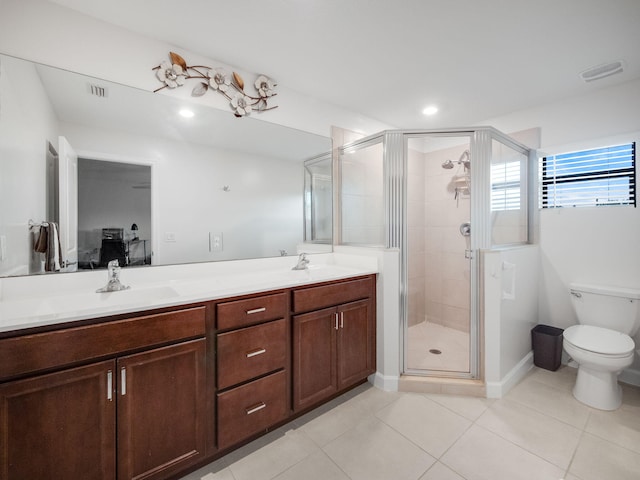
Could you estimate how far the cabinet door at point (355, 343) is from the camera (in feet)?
6.30

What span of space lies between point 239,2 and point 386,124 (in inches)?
78.4

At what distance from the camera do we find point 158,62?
5.62 feet

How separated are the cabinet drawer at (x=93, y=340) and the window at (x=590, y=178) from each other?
3.06m

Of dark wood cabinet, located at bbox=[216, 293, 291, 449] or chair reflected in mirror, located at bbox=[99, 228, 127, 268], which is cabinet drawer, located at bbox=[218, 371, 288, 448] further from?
chair reflected in mirror, located at bbox=[99, 228, 127, 268]

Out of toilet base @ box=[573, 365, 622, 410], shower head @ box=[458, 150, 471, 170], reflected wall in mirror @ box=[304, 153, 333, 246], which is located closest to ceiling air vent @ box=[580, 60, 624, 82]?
shower head @ box=[458, 150, 471, 170]

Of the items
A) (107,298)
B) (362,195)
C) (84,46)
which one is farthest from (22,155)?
(362,195)

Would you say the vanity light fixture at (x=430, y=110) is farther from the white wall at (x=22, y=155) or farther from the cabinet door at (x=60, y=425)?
the cabinet door at (x=60, y=425)

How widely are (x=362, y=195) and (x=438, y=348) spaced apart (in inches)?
61.8

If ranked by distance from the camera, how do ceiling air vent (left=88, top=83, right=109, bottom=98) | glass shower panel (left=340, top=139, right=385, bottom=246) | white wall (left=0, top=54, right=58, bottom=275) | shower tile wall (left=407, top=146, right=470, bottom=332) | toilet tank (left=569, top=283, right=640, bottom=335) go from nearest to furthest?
1. white wall (left=0, top=54, right=58, bottom=275)
2. ceiling air vent (left=88, top=83, right=109, bottom=98)
3. toilet tank (left=569, top=283, right=640, bottom=335)
4. glass shower panel (left=340, top=139, right=385, bottom=246)
5. shower tile wall (left=407, top=146, right=470, bottom=332)

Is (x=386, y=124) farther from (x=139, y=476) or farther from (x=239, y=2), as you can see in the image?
(x=139, y=476)

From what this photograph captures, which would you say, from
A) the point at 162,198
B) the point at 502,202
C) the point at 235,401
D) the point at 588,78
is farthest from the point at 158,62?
the point at 588,78

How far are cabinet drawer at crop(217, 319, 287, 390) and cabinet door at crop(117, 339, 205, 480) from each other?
0.10 m

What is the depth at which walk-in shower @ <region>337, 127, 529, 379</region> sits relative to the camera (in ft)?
6.96

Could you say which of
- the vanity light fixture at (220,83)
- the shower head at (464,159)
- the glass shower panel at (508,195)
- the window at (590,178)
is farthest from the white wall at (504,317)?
the vanity light fixture at (220,83)
